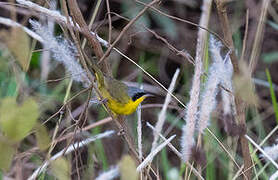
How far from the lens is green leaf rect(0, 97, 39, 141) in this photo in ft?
1.91

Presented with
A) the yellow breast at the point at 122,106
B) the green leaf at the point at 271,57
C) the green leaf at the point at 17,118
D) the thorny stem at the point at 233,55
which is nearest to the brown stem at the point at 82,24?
the thorny stem at the point at 233,55

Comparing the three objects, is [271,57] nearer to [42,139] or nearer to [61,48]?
[61,48]

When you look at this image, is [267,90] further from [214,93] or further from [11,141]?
[11,141]

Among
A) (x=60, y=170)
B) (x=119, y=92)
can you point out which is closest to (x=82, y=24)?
(x=60, y=170)

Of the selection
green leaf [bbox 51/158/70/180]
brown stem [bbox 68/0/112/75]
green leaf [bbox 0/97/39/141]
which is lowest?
brown stem [bbox 68/0/112/75]

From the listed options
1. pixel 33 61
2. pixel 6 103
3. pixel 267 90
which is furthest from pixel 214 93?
pixel 267 90

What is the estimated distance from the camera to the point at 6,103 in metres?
0.59

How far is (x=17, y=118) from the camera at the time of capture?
0.59 metres

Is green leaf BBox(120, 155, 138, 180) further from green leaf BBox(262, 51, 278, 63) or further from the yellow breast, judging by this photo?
green leaf BBox(262, 51, 278, 63)

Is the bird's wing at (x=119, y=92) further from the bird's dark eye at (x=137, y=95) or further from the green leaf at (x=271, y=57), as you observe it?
the green leaf at (x=271, y=57)

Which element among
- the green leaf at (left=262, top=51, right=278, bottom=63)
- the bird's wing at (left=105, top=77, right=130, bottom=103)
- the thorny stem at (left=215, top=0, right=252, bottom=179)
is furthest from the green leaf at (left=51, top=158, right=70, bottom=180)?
the green leaf at (left=262, top=51, right=278, bottom=63)

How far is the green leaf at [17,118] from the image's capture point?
1.91 ft

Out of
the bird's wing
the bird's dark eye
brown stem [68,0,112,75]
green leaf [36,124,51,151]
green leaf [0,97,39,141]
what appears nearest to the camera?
green leaf [0,97,39,141]

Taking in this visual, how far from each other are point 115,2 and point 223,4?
9.28 ft
